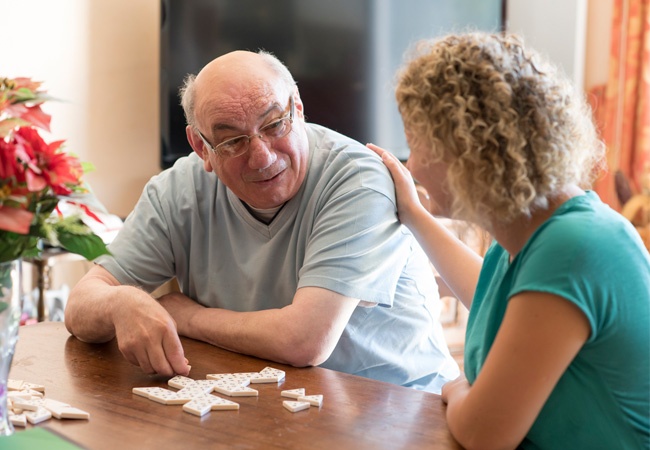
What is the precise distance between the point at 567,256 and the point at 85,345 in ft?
3.58

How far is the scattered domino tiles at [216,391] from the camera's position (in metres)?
1.38

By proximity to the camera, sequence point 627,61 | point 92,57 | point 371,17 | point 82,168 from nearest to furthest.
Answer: point 82,168 < point 92,57 < point 371,17 < point 627,61

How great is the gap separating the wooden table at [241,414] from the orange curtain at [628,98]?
374 cm

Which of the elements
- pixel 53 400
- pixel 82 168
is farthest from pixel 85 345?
pixel 82 168

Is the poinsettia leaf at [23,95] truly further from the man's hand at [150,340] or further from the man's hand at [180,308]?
the man's hand at [180,308]

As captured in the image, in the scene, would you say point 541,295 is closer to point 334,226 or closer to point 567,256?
point 567,256

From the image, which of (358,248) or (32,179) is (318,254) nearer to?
(358,248)

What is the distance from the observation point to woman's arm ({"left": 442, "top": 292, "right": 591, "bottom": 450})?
1.12 metres

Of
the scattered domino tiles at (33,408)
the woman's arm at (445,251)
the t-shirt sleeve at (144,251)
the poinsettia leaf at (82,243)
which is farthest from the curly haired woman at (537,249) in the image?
the t-shirt sleeve at (144,251)

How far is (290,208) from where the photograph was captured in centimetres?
198

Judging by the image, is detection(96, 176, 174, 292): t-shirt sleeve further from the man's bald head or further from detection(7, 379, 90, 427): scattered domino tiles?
detection(7, 379, 90, 427): scattered domino tiles

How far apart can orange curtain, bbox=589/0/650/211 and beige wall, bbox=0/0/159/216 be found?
2545mm

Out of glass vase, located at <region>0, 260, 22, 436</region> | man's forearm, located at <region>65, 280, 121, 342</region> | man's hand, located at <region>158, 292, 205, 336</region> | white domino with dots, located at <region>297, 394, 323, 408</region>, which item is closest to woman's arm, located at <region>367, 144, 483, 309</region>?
white domino with dots, located at <region>297, 394, 323, 408</region>

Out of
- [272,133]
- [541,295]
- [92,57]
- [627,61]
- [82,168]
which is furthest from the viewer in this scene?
[627,61]
